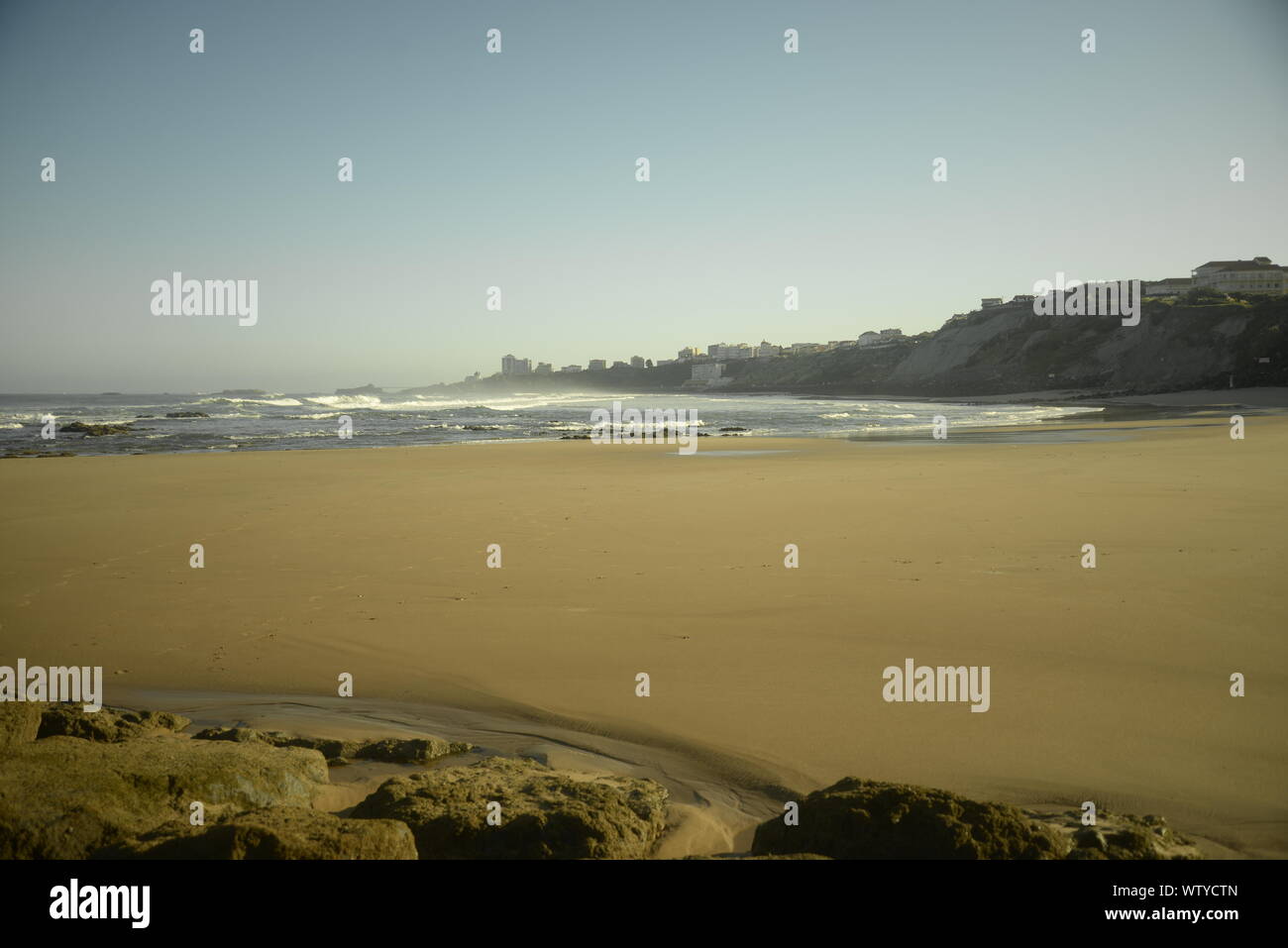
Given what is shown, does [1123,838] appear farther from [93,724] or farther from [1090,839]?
[93,724]

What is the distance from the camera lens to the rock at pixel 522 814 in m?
2.85

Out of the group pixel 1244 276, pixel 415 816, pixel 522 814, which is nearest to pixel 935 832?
pixel 522 814

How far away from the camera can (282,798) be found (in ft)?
11.0

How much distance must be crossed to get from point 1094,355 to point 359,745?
78648mm

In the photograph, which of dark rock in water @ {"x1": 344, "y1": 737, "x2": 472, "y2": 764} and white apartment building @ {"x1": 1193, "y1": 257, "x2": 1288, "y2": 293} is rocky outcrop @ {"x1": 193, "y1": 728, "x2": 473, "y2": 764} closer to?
dark rock in water @ {"x1": 344, "y1": 737, "x2": 472, "y2": 764}

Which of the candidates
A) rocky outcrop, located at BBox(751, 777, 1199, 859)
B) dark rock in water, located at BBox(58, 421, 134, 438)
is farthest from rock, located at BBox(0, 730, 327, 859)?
dark rock in water, located at BBox(58, 421, 134, 438)

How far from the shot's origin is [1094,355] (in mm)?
69438

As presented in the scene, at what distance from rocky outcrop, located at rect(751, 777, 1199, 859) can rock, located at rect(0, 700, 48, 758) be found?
123 inches

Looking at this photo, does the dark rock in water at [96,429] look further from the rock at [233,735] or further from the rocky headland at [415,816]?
the rocky headland at [415,816]

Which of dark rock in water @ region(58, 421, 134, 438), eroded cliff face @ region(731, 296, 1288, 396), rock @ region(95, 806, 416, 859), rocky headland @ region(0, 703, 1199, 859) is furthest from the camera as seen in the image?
eroded cliff face @ region(731, 296, 1288, 396)

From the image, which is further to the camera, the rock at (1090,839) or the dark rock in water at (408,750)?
the dark rock in water at (408,750)

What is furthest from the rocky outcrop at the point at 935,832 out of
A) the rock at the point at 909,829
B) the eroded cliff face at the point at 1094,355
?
the eroded cliff face at the point at 1094,355

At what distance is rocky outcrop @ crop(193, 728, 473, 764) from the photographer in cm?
402

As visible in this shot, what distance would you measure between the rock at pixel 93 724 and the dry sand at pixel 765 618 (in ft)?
3.14
